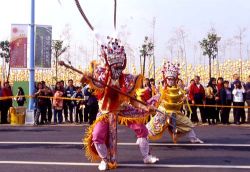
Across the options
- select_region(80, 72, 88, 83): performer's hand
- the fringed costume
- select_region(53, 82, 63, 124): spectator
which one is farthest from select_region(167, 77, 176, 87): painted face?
select_region(53, 82, 63, 124): spectator

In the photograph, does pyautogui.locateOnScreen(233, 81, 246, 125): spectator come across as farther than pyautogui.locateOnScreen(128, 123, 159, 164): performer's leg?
Yes

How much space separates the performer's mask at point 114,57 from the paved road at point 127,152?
1.68 m

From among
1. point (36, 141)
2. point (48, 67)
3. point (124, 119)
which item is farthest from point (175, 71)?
point (48, 67)

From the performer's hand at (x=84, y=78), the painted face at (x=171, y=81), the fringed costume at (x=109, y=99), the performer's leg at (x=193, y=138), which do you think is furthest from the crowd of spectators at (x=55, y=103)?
the performer's hand at (x=84, y=78)

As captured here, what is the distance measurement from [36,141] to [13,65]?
6.75 m

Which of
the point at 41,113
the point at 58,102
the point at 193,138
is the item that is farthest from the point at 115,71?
the point at 41,113

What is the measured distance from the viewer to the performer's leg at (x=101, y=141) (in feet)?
24.4

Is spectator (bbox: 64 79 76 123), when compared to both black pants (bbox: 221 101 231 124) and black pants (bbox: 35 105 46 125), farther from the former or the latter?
black pants (bbox: 221 101 231 124)

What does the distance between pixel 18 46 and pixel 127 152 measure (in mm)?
9334

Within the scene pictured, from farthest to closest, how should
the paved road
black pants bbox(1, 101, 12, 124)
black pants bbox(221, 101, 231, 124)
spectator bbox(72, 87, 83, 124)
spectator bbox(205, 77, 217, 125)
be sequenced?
black pants bbox(1, 101, 12, 124), spectator bbox(72, 87, 83, 124), spectator bbox(205, 77, 217, 125), black pants bbox(221, 101, 231, 124), the paved road

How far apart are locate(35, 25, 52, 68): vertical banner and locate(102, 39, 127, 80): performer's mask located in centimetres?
992

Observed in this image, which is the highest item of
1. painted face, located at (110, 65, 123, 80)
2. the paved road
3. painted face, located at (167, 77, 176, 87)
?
painted face, located at (110, 65, 123, 80)

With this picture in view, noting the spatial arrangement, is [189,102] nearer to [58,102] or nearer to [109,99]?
[58,102]

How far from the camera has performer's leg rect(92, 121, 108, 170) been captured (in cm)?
744
